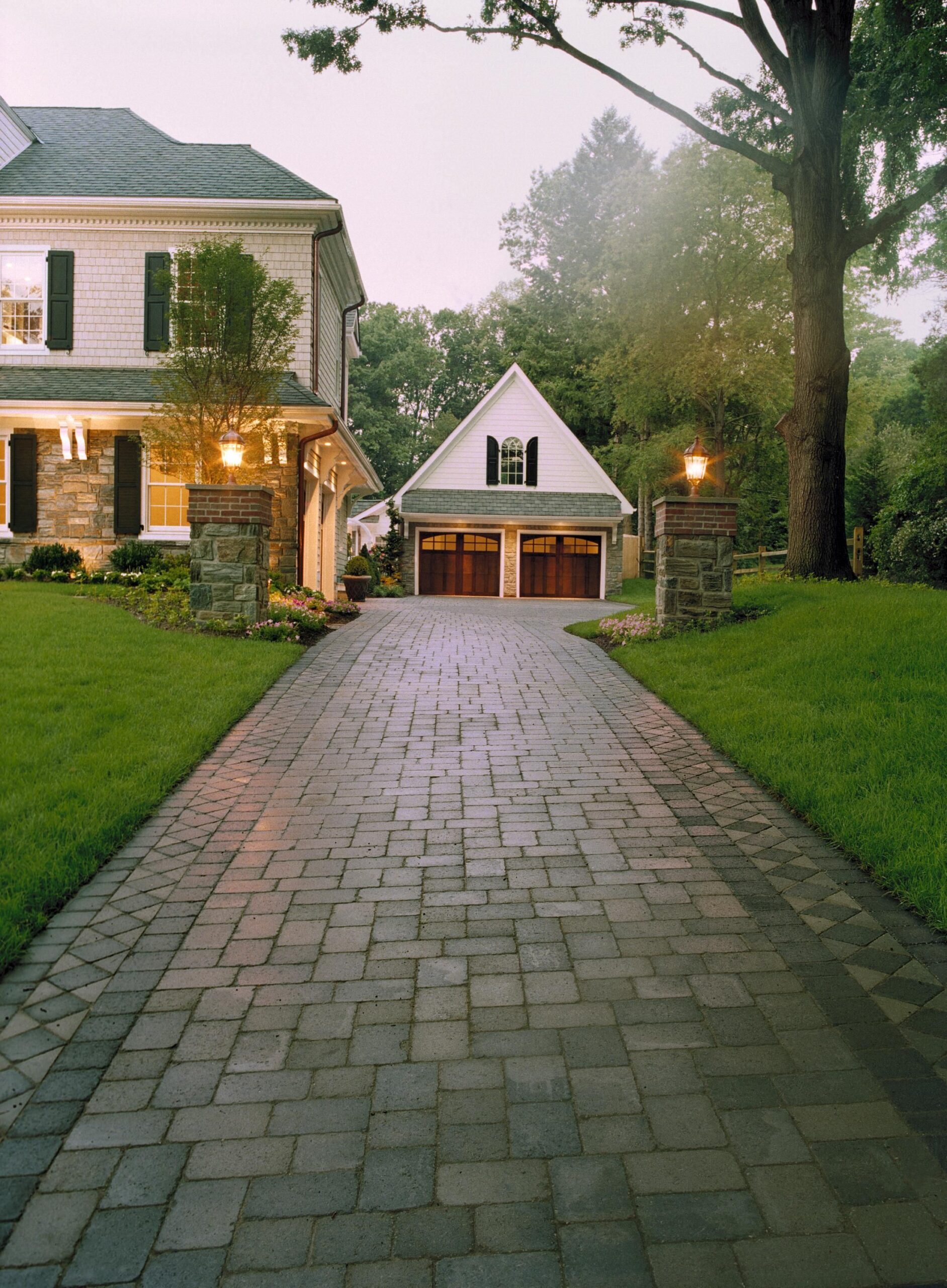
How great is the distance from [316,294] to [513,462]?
445 inches

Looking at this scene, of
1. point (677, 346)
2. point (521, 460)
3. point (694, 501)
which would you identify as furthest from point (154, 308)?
point (677, 346)

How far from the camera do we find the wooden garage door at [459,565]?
2692 centimetres

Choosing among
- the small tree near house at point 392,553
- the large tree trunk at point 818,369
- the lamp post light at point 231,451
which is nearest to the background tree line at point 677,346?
the large tree trunk at point 818,369

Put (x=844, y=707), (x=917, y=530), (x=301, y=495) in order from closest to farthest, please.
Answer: (x=844, y=707), (x=301, y=495), (x=917, y=530)

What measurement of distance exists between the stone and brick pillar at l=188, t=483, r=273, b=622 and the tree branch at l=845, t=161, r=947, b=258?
9.44 m

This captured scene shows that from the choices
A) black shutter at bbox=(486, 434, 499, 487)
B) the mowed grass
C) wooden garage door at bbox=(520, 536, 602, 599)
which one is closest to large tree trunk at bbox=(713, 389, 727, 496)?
wooden garage door at bbox=(520, 536, 602, 599)

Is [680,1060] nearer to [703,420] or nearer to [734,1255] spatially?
[734,1255]

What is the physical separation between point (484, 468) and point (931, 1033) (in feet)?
80.8

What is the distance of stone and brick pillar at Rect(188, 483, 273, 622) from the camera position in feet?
33.8

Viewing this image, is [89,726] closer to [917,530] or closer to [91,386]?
[91,386]

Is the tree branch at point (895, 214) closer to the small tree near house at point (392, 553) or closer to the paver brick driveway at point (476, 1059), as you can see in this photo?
the paver brick driveway at point (476, 1059)

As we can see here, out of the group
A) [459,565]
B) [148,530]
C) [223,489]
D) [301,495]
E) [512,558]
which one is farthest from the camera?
[459,565]

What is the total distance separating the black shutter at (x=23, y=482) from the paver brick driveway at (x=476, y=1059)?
13.0 metres

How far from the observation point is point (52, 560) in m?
14.8
